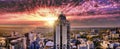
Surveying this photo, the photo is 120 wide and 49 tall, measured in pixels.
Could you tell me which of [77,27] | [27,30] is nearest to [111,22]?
[77,27]

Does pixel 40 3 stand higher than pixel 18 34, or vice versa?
pixel 40 3

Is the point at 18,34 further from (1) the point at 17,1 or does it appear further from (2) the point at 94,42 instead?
(2) the point at 94,42

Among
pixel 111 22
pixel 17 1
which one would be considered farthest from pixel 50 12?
pixel 111 22

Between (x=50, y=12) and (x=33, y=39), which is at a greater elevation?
(x=50, y=12)

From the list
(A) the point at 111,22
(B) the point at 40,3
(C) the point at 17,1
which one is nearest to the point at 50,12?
(B) the point at 40,3

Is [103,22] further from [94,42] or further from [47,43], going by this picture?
[47,43]

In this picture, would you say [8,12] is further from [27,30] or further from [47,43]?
[47,43]
